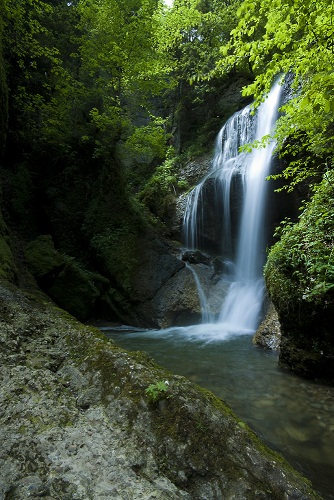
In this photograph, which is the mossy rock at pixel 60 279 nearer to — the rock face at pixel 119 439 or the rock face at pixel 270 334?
the rock face at pixel 270 334

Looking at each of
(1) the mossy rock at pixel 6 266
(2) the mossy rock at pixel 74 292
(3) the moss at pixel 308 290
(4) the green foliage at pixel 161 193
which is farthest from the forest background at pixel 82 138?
(3) the moss at pixel 308 290

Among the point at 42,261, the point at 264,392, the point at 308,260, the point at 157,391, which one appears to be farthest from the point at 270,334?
the point at 42,261

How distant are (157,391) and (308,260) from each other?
143 inches

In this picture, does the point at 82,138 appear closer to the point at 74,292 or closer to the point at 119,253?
the point at 119,253

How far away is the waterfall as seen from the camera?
33.0 ft

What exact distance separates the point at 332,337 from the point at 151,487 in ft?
12.4

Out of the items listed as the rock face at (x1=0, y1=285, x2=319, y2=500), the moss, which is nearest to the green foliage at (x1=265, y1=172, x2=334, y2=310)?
the moss

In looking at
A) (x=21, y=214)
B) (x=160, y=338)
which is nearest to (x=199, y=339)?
(x=160, y=338)

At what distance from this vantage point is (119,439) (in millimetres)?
1825

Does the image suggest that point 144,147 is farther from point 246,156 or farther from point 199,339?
point 199,339

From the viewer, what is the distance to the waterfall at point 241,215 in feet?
33.0

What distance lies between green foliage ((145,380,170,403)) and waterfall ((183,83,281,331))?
7.50 metres

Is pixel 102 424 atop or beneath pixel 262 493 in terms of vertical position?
atop

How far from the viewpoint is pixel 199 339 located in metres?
7.80
